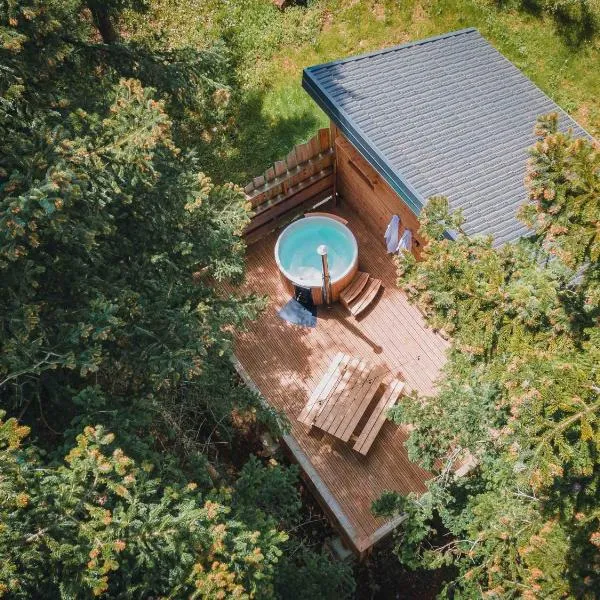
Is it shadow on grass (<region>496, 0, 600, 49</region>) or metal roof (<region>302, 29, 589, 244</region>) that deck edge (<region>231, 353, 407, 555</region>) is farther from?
shadow on grass (<region>496, 0, 600, 49</region>)

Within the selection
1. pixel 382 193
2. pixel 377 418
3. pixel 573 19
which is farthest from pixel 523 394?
pixel 573 19

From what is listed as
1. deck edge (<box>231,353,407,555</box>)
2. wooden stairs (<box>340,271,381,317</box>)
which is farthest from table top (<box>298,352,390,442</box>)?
wooden stairs (<box>340,271,381,317</box>)

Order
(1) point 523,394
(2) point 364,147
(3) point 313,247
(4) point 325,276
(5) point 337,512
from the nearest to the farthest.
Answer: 1. (1) point 523,394
2. (5) point 337,512
3. (2) point 364,147
4. (4) point 325,276
5. (3) point 313,247

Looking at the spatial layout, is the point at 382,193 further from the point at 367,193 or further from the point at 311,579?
the point at 311,579

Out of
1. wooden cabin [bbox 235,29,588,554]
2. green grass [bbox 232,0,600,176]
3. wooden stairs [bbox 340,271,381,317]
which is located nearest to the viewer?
wooden cabin [bbox 235,29,588,554]

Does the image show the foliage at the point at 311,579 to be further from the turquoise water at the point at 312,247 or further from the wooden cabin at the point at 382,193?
the turquoise water at the point at 312,247

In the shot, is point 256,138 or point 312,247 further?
point 256,138
